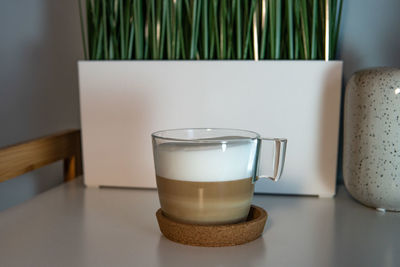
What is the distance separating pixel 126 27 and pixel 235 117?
23 cm

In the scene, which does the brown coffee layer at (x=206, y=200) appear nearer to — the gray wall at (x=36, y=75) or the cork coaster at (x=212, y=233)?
the cork coaster at (x=212, y=233)

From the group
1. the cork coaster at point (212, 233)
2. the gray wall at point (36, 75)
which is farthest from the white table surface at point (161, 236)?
the gray wall at point (36, 75)

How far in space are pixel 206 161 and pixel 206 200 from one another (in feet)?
0.14

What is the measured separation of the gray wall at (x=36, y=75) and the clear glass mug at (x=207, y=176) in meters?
0.47

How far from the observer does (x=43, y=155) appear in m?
0.76

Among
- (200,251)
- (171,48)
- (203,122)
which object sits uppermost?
(171,48)

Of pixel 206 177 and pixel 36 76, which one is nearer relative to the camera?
pixel 206 177

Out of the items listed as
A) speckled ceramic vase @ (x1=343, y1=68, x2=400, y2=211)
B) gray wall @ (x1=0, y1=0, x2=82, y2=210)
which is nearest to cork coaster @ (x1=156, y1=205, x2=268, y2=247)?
speckled ceramic vase @ (x1=343, y1=68, x2=400, y2=211)

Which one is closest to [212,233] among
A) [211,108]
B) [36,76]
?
[211,108]

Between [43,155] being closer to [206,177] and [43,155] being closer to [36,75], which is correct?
[36,75]

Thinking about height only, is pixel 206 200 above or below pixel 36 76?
below

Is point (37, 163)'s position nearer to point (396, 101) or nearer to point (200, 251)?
point (200, 251)

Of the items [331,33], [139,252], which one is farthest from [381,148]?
[139,252]

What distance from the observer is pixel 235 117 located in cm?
71
